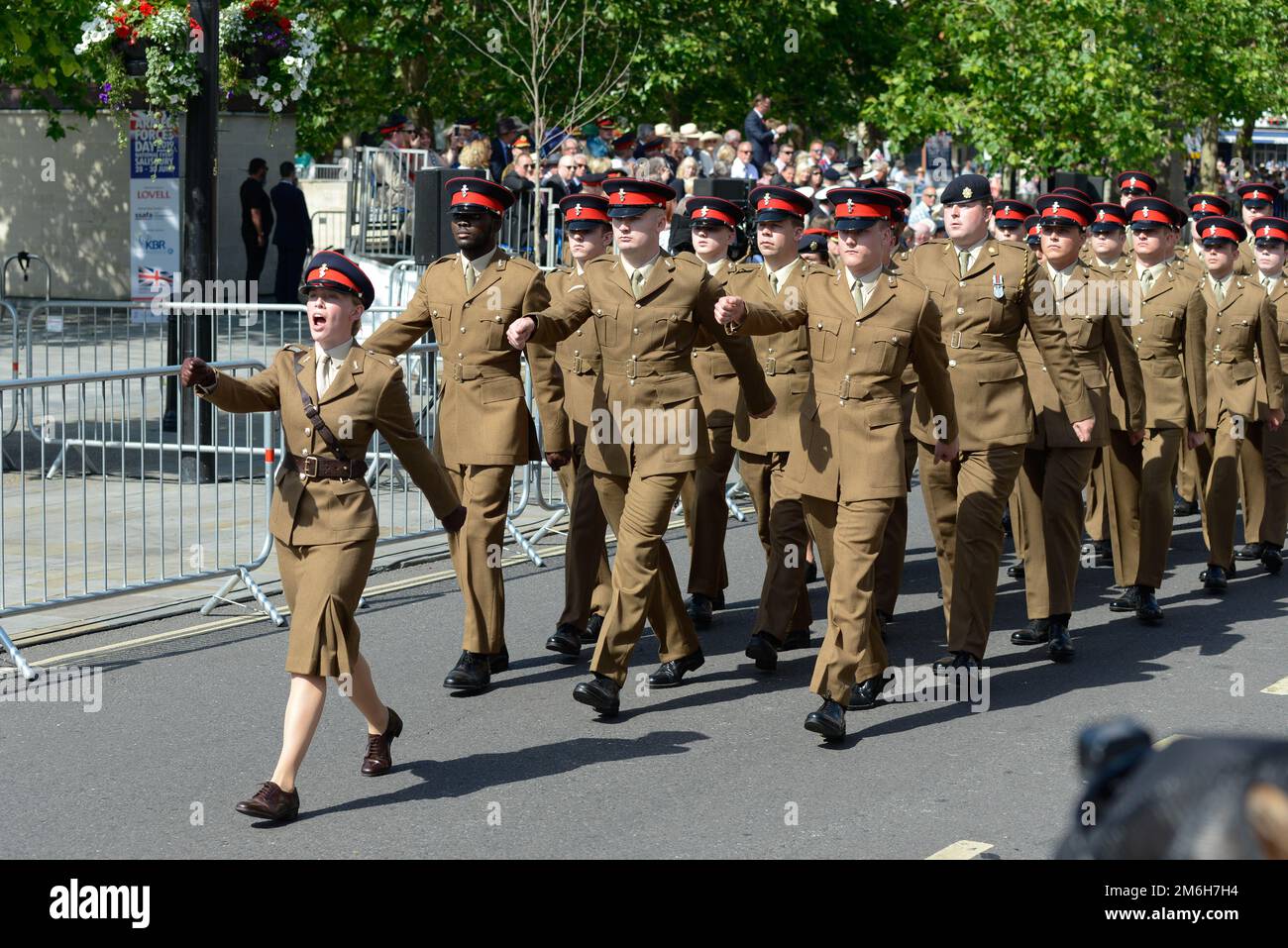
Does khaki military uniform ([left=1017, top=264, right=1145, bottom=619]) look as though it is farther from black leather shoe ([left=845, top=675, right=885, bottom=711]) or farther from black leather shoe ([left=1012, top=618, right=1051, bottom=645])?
black leather shoe ([left=845, top=675, right=885, bottom=711])

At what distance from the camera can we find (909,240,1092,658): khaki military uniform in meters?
8.07

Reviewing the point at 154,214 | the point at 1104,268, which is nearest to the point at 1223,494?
the point at 1104,268

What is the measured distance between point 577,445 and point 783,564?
1151 millimetres

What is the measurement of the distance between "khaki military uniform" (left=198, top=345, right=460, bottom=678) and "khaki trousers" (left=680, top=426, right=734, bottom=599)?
9.43ft

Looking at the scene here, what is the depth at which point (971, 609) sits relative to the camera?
8047mm

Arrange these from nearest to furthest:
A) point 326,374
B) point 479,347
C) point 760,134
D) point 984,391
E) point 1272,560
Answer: point 326,374 < point 479,347 < point 984,391 < point 1272,560 < point 760,134

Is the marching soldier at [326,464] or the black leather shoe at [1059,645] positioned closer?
the marching soldier at [326,464]

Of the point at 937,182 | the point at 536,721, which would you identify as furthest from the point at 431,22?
the point at 536,721

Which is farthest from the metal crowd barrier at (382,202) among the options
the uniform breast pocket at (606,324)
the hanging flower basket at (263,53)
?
the uniform breast pocket at (606,324)

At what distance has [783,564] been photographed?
8.35 m

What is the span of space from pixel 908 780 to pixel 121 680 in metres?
3.35

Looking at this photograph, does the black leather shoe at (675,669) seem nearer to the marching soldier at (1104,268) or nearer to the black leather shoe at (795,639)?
the black leather shoe at (795,639)

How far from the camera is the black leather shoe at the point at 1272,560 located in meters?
10.7
